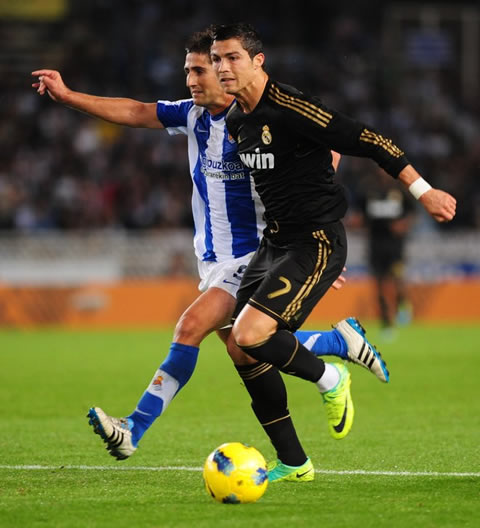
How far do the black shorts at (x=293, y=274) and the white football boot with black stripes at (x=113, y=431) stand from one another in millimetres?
852

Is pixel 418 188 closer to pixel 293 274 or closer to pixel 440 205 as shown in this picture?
pixel 440 205

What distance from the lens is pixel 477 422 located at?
842 cm

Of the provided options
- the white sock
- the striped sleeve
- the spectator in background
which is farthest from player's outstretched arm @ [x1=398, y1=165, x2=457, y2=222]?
the spectator in background

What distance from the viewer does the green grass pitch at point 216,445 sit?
16.6ft

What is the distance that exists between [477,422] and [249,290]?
2979 mm

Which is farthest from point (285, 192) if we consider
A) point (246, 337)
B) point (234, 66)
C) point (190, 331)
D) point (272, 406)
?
point (272, 406)

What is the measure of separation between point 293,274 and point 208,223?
114 cm

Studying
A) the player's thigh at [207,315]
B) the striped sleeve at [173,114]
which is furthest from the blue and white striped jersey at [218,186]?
the player's thigh at [207,315]

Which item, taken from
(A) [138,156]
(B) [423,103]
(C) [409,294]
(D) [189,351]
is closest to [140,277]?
(A) [138,156]

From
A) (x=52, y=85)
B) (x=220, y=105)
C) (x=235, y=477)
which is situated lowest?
(x=235, y=477)

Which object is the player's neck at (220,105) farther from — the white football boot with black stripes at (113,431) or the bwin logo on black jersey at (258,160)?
the white football boot with black stripes at (113,431)

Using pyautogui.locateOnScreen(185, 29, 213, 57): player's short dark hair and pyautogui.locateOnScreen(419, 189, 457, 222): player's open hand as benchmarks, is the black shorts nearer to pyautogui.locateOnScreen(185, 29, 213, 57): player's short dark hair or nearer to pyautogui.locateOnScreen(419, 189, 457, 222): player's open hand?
pyautogui.locateOnScreen(419, 189, 457, 222): player's open hand

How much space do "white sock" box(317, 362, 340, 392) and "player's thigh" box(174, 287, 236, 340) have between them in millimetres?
672

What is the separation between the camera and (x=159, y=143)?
2212cm
